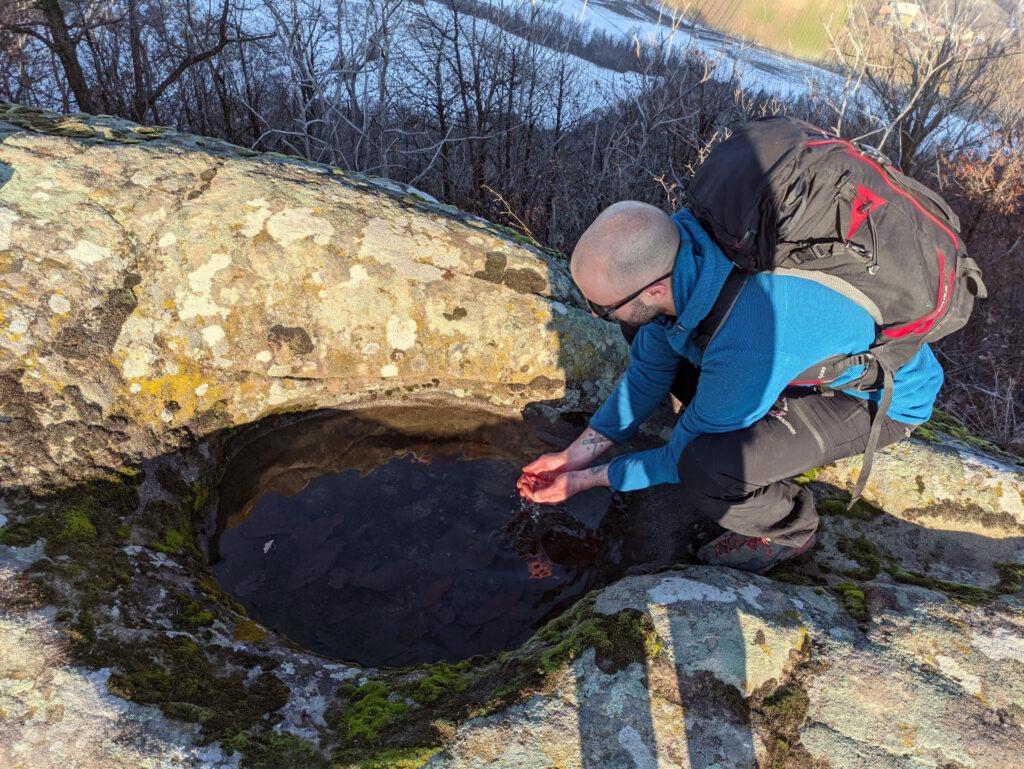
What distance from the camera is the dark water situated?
2.64 m

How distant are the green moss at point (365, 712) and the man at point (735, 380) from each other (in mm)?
1246

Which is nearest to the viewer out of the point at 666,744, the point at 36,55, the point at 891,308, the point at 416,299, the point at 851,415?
the point at 666,744

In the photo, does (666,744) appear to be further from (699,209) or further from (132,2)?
(132,2)

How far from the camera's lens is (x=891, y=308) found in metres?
2.25

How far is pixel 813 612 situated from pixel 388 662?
5.53 feet

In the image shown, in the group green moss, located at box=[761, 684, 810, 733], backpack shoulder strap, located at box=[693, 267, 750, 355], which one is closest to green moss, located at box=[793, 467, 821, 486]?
backpack shoulder strap, located at box=[693, 267, 750, 355]

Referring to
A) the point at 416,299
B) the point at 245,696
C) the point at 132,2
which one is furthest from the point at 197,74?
the point at 245,696

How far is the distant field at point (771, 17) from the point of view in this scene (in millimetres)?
10627

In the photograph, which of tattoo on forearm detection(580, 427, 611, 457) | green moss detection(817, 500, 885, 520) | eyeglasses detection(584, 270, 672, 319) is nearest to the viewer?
eyeglasses detection(584, 270, 672, 319)

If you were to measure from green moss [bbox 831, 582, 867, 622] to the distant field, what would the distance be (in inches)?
382

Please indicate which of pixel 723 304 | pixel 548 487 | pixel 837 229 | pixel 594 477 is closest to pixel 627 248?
pixel 723 304

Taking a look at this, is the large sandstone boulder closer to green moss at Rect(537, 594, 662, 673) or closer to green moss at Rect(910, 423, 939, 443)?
green moss at Rect(537, 594, 662, 673)

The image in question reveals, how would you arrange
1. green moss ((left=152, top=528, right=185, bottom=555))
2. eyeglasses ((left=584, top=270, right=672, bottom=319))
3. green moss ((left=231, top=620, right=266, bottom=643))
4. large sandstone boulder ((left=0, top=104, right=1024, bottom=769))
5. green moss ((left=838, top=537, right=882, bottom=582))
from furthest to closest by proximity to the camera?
green moss ((left=838, top=537, right=882, bottom=582)), green moss ((left=152, top=528, right=185, bottom=555)), eyeglasses ((left=584, top=270, right=672, bottom=319)), green moss ((left=231, top=620, right=266, bottom=643)), large sandstone boulder ((left=0, top=104, right=1024, bottom=769))

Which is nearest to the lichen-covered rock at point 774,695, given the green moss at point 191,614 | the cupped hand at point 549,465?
the cupped hand at point 549,465
